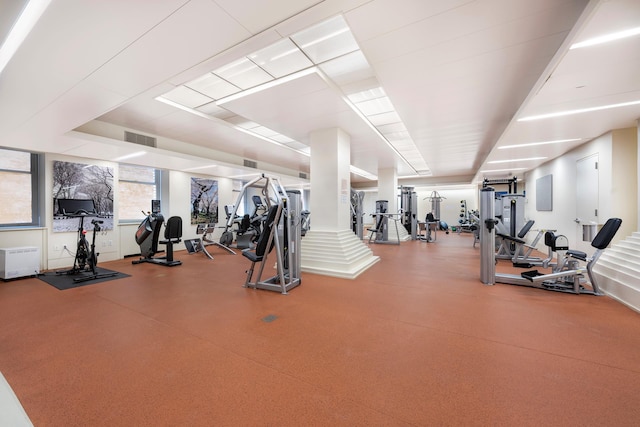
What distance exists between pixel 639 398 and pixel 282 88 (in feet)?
14.7

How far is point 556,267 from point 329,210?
403 centimetres

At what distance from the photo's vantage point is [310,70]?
3240mm

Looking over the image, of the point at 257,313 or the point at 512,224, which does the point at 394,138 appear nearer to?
the point at 512,224

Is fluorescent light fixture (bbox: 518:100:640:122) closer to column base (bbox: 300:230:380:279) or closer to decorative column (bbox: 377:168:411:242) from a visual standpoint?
column base (bbox: 300:230:380:279)

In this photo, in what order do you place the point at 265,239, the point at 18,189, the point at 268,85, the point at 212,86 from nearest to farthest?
the point at 268,85, the point at 212,86, the point at 265,239, the point at 18,189

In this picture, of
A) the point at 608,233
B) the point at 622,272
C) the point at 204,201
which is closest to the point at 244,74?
the point at 608,233

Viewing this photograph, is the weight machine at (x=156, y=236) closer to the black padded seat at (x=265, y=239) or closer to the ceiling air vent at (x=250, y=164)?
the ceiling air vent at (x=250, y=164)

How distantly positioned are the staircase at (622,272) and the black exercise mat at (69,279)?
8.01 metres

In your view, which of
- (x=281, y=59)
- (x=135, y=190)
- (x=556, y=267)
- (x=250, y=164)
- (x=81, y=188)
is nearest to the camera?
(x=281, y=59)

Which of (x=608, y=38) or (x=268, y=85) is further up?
(x=268, y=85)

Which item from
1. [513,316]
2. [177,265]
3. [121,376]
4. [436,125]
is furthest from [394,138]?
[121,376]

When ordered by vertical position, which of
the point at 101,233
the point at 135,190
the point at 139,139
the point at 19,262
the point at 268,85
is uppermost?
the point at 268,85

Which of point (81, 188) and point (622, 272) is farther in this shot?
point (81, 188)

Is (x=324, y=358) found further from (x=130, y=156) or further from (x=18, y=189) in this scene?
(x=18, y=189)
